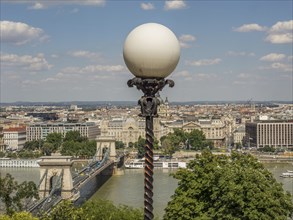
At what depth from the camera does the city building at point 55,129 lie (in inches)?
2820

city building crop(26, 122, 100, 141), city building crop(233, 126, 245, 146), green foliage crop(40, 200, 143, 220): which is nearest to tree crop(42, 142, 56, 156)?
city building crop(26, 122, 100, 141)

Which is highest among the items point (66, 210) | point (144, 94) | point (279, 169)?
point (144, 94)

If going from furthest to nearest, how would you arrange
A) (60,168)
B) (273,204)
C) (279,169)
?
(279,169) < (60,168) < (273,204)

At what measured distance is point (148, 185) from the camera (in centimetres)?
405

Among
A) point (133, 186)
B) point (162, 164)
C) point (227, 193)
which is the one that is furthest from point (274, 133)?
point (227, 193)

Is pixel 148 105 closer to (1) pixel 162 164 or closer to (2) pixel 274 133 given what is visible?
(1) pixel 162 164

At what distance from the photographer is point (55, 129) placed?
7281 cm

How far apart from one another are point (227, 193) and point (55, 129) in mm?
63329

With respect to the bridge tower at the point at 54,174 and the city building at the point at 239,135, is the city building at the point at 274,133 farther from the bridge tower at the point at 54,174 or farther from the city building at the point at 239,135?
the bridge tower at the point at 54,174

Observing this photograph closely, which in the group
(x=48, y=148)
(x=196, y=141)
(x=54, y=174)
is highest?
(x=54, y=174)

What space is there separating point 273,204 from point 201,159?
2519 mm

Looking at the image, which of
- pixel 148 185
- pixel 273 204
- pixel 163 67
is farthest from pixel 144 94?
pixel 273 204

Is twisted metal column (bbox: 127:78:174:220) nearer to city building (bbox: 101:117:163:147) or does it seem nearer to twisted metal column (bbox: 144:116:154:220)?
twisted metal column (bbox: 144:116:154:220)

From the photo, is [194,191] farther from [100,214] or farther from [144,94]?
[144,94]
